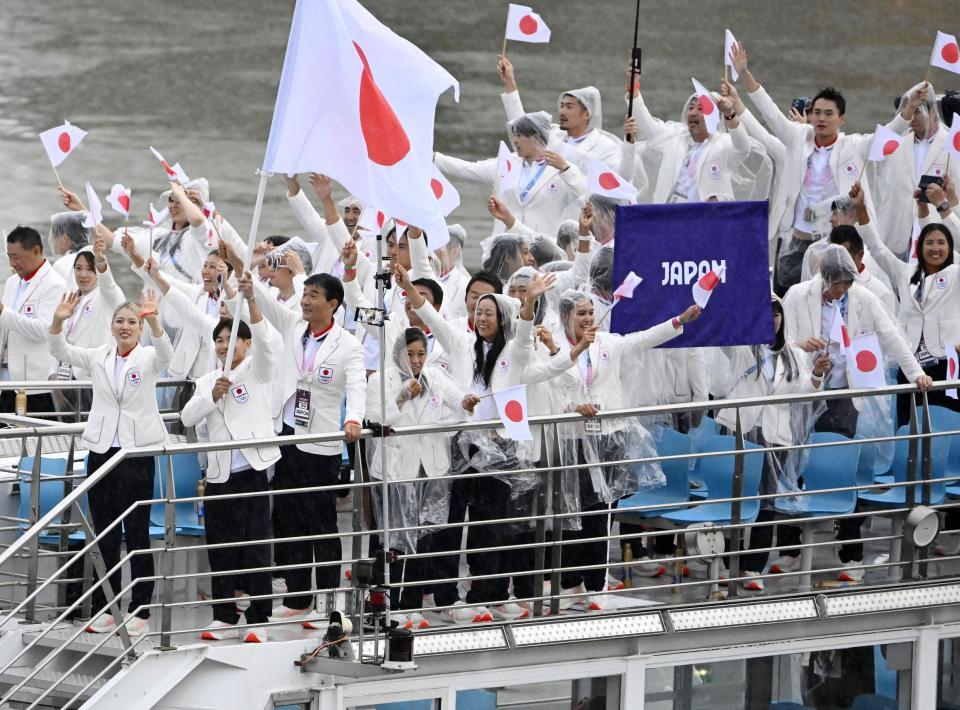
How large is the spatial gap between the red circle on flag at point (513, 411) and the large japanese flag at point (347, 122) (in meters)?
1.00

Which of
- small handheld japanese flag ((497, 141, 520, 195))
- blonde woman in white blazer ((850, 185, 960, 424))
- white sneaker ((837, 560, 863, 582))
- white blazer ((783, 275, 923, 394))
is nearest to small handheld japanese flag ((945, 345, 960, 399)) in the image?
blonde woman in white blazer ((850, 185, 960, 424))

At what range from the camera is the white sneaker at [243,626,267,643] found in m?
8.40

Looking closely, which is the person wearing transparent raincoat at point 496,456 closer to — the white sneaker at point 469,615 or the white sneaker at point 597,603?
the white sneaker at point 469,615

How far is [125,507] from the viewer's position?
8.85 metres

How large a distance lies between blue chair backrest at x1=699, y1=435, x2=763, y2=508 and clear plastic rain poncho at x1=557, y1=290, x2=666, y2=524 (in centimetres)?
43

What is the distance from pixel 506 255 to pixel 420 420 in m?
2.00

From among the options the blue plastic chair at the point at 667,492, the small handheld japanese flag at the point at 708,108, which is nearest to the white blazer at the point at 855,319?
the blue plastic chair at the point at 667,492

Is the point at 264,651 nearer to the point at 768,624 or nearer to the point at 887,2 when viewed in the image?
the point at 768,624

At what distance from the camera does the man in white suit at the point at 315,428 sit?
8.95m

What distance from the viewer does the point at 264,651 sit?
27.2ft

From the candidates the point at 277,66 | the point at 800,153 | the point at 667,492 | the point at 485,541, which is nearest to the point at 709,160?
the point at 800,153

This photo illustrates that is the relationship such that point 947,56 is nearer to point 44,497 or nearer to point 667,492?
point 667,492

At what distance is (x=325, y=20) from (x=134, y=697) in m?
3.24

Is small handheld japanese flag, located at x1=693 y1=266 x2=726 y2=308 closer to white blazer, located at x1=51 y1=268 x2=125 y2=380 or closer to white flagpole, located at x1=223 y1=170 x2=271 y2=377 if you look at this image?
white flagpole, located at x1=223 y1=170 x2=271 y2=377
